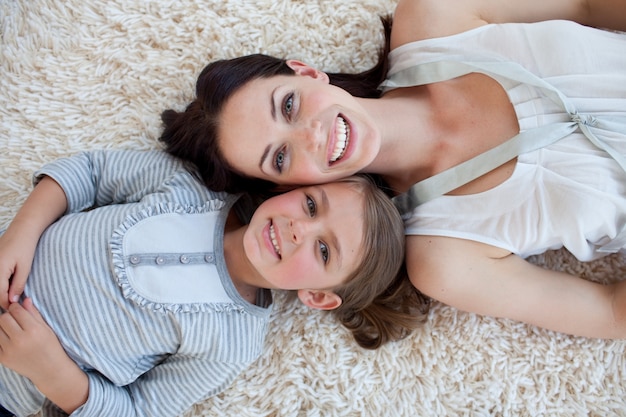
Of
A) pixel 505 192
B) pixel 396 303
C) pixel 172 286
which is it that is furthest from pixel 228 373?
pixel 505 192

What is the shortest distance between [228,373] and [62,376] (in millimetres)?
299

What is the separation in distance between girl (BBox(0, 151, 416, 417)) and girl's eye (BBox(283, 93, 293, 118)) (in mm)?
146

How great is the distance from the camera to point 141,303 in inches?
43.9

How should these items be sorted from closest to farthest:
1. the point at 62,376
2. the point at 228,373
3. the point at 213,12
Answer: the point at 62,376 → the point at 228,373 → the point at 213,12

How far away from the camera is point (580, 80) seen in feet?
3.74

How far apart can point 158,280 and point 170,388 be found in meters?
0.21

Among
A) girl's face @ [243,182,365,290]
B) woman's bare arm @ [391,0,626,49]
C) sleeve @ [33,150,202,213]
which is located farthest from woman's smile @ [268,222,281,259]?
woman's bare arm @ [391,0,626,49]

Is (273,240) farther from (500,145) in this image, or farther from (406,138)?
(500,145)

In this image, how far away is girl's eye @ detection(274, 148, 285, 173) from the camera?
109cm

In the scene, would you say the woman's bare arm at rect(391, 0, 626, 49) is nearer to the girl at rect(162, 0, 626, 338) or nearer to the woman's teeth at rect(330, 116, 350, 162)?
the girl at rect(162, 0, 626, 338)

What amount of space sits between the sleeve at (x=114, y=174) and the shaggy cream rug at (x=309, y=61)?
3.4 inches

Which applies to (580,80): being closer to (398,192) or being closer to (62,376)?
(398,192)

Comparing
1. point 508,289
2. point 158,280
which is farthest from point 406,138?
point 158,280

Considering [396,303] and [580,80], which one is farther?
[396,303]
